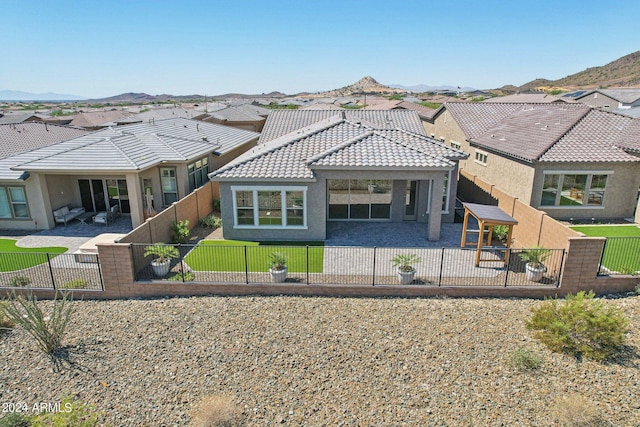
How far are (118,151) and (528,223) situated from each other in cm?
1869

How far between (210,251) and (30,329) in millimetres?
6527

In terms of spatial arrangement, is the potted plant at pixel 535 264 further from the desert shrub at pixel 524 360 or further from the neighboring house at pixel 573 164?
the neighboring house at pixel 573 164

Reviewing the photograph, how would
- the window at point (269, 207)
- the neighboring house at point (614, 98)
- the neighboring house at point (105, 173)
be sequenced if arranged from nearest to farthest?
the window at point (269, 207) < the neighboring house at point (105, 173) < the neighboring house at point (614, 98)

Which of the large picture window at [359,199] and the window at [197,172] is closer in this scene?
the large picture window at [359,199]

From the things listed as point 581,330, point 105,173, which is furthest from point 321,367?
point 105,173

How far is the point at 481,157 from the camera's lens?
25219mm

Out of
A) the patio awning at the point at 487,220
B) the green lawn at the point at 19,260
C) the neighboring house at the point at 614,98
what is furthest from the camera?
the neighboring house at the point at 614,98

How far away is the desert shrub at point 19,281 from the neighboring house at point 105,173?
5.99m

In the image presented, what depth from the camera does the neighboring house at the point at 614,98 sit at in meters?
48.3

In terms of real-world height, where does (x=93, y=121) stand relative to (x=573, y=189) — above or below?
above

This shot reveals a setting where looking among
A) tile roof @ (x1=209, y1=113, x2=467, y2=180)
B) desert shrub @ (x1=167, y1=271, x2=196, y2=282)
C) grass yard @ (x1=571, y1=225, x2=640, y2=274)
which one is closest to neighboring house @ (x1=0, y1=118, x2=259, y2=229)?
tile roof @ (x1=209, y1=113, x2=467, y2=180)

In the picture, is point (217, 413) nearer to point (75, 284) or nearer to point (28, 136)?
point (75, 284)

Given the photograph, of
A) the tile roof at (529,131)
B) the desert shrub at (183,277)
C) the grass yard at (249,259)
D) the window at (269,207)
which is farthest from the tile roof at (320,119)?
the desert shrub at (183,277)

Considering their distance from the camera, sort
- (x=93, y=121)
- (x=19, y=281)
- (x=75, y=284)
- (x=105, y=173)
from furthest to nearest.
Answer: (x=93, y=121) → (x=105, y=173) → (x=19, y=281) → (x=75, y=284)
